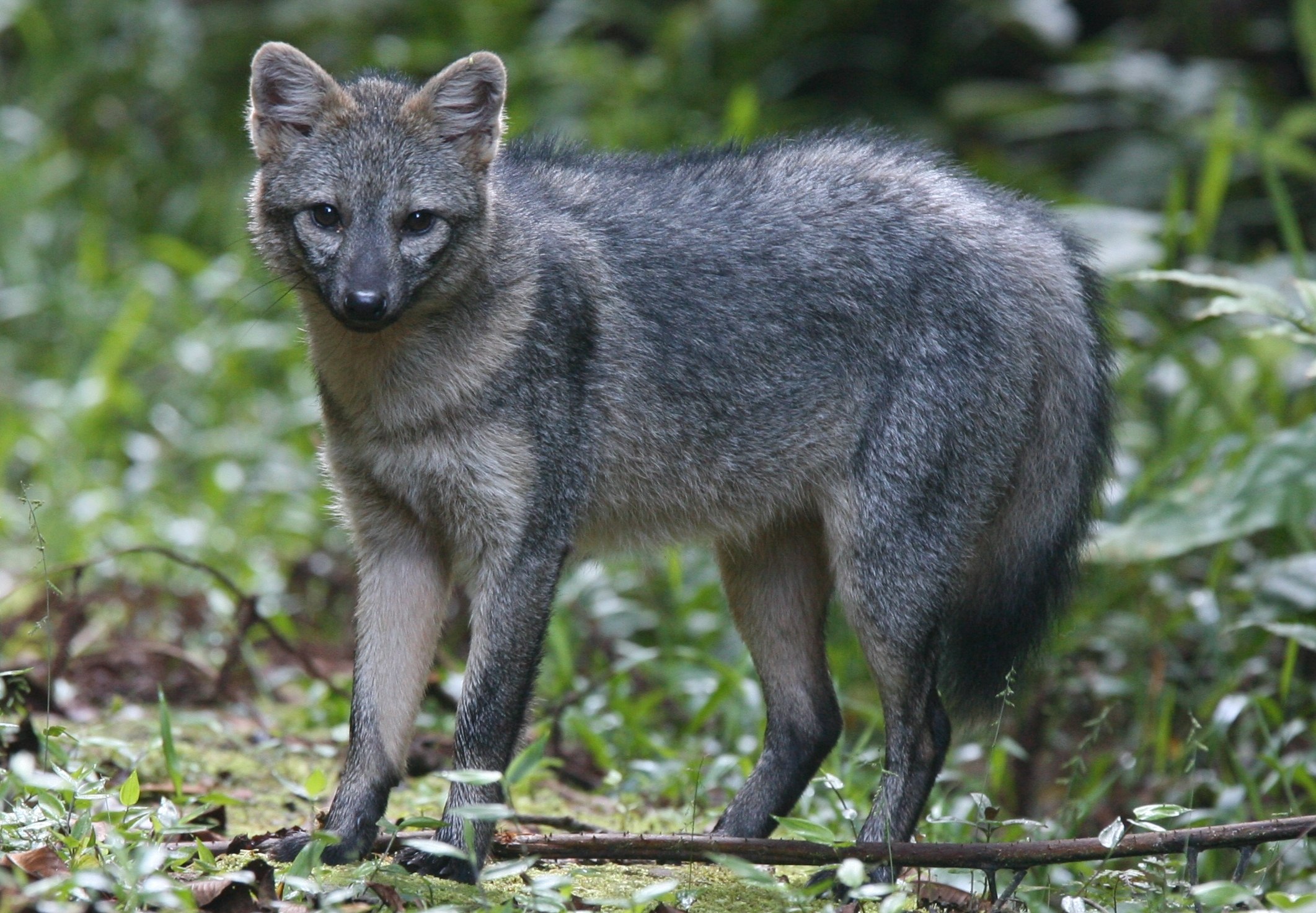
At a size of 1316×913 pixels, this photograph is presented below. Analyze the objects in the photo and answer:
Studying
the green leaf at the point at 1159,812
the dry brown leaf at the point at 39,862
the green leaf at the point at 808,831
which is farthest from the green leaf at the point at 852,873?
the dry brown leaf at the point at 39,862

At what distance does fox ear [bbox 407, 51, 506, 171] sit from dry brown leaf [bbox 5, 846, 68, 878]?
2179 millimetres

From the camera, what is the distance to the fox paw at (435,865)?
13.6 feet

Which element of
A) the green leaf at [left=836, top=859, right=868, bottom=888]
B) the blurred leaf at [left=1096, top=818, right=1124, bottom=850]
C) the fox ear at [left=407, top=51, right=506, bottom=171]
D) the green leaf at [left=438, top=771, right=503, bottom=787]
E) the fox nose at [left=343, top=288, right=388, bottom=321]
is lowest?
the blurred leaf at [left=1096, top=818, right=1124, bottom=850]

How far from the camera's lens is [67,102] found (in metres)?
12.0

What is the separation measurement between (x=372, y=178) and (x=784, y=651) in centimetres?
208

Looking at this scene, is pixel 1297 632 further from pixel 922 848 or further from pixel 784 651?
pixel 922 848

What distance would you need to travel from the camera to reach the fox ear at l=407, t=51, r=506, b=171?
175 inches

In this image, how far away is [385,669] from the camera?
4.58 m

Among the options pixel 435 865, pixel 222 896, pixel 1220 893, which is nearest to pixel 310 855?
pixel 222 896

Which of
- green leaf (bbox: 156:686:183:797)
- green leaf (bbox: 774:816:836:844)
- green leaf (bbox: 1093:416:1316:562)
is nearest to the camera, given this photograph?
green leaf (bbox: 774:816:836:844)

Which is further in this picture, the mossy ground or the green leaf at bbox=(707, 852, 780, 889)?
the mossy ground

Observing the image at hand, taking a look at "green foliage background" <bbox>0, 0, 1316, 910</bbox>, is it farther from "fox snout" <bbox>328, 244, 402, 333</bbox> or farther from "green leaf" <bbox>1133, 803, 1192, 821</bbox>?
"fox snout" <bbox>328, 244, 402, 333</bbox>

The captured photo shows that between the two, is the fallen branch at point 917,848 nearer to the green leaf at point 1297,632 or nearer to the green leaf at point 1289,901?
the green leaf at point 1289,901

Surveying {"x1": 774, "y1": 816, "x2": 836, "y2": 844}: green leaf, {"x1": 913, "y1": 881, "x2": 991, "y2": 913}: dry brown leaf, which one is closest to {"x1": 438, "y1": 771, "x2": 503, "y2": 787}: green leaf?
{"x1": 774, "y1": 816, "x2": 836, "y2": 844}: green leaf
